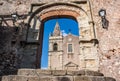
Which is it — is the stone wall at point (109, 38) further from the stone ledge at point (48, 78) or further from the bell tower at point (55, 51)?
the bell tower at point (55, 51)

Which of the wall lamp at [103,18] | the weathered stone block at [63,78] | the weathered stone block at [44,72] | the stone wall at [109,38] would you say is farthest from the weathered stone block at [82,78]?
the wall lamp at [103,18]

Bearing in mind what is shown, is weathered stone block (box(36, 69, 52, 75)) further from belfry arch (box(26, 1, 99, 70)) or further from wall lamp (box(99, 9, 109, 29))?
wall lamp (box(99, 9, 109, 29))

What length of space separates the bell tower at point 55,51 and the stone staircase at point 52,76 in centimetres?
2618

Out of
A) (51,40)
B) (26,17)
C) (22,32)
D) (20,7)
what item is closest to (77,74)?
(22,32)

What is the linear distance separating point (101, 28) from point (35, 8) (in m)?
3.33

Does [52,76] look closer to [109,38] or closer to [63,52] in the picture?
[109,38]

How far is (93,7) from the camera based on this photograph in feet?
28.7

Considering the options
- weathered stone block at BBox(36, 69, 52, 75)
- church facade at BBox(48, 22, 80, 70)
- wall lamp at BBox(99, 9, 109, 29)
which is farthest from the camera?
church facade at BBox(48, 22, 80, 70)

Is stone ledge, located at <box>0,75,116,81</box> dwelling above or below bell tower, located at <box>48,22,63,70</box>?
below

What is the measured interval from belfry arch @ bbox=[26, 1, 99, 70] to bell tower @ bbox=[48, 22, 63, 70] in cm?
2260

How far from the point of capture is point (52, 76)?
461 cm

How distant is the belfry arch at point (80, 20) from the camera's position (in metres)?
7.60

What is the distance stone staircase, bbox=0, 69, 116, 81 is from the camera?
4492 mm

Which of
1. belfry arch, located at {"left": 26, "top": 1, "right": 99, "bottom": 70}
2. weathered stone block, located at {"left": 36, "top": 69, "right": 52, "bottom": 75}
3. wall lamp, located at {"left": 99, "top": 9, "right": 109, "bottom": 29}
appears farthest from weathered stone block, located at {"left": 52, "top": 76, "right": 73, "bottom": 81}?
wall lamp, located at {"left": 99, "top": 9, "right": 109, "bottom": 29}
